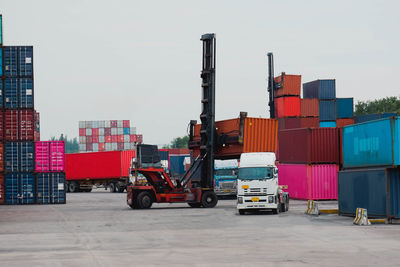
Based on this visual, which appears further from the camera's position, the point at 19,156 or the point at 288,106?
the point at 288,106

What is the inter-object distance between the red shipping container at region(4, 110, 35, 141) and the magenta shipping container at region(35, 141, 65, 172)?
1.00m

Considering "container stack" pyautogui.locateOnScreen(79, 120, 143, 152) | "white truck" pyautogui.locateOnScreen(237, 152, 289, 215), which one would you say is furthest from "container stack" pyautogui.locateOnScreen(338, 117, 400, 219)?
"container stack" pyautogui.locateOnScreen(79, 120, 143, 152)

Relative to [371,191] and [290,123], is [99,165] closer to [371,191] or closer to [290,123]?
[290,123]

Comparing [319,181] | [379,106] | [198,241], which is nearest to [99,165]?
[319,181]

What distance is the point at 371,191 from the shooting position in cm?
2481

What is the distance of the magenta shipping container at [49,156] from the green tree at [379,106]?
3546 inches

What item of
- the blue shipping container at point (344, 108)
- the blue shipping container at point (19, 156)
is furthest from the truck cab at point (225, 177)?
the blue shipping container at point (344, 108)

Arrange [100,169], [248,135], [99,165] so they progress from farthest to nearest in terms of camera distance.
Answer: [99,165]
[100,169]
[248,135]

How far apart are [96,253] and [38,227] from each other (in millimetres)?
8922

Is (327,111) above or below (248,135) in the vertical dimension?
above

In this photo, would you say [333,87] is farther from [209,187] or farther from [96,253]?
[96,253]

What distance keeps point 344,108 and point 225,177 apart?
104ft

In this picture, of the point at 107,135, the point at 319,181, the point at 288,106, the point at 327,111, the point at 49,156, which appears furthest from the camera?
the point at 107,135

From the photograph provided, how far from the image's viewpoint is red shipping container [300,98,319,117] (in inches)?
2697
